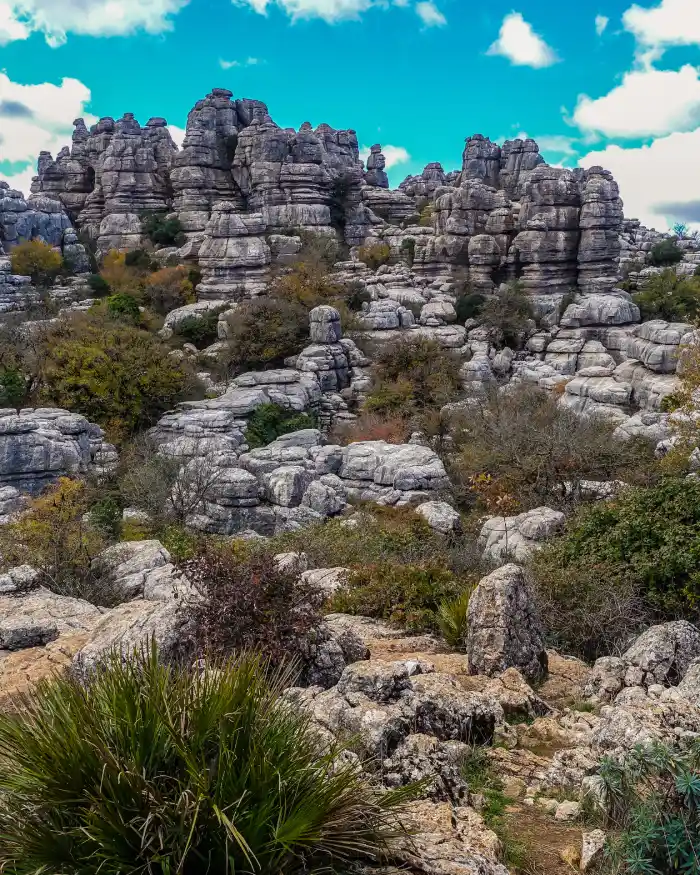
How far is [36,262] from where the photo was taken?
35.9m

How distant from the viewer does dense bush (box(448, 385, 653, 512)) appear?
1512cm

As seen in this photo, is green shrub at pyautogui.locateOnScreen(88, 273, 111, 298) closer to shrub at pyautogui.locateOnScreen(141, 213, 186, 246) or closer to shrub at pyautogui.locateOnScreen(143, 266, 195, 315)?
shrub at pyautogui.locateOnScreen(143, 266, 195, 315)

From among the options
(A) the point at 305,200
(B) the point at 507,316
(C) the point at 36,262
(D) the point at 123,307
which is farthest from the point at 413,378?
(C) the point at 36,262

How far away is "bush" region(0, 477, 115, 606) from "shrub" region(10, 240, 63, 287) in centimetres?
2534

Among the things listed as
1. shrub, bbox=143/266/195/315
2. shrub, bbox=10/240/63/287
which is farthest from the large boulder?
shrub, bbox=10/240/63/287

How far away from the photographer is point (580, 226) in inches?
1366

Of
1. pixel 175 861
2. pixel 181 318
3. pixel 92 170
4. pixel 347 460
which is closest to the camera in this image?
pixel 175 861

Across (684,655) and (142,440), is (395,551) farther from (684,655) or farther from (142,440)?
(142,440)

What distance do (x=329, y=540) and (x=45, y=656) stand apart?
21.3 ft

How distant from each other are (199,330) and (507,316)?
13125mm

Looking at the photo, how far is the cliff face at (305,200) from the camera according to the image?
34500mm

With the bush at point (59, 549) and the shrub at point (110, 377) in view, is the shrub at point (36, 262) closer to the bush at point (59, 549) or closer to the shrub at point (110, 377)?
the shrub at point (110, 377)

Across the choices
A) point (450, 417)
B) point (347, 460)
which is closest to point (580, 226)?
point (450, 417)

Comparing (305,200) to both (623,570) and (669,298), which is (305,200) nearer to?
(669,298)
